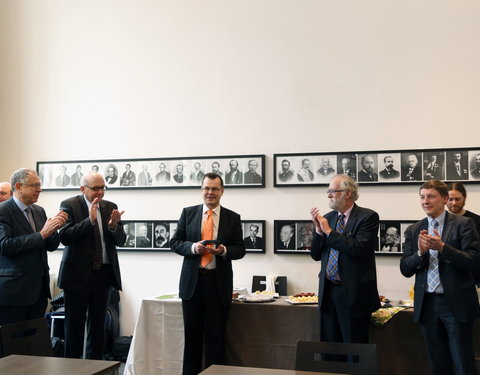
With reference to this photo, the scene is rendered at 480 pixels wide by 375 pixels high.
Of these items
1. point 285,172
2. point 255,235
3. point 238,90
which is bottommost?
point 255,235

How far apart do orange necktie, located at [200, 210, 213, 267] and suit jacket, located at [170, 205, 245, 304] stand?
0.04m

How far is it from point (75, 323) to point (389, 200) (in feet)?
11.0

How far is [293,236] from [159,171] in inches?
70.7

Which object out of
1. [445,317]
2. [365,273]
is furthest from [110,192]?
[445,317]

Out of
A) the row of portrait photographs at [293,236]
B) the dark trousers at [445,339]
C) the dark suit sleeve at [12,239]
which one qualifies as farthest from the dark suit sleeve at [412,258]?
the dark suit sleeve at [12,239]

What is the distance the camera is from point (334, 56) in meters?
5.65

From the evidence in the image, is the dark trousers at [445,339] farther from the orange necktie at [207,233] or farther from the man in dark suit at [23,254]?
the man in dark suit at [23,254]

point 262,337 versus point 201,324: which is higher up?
point 201,324

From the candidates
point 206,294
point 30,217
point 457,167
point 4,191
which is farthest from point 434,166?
point 4,191

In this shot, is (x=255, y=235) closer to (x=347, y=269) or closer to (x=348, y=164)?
(x=348, y=164)

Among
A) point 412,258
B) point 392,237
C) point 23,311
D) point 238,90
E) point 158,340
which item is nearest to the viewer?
point 412,258

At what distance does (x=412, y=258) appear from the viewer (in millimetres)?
3436

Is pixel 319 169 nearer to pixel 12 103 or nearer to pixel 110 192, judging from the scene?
pixel 110 192

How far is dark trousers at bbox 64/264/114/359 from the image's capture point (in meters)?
3.90
